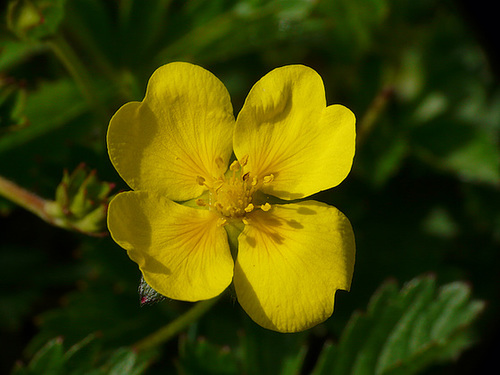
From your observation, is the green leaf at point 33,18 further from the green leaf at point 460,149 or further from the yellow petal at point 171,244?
the green leaf at point 460,149

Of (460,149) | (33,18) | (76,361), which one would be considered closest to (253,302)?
(76,361)

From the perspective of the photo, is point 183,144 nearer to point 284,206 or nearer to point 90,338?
point 284,206

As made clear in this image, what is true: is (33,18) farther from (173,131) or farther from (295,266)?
(295,266)

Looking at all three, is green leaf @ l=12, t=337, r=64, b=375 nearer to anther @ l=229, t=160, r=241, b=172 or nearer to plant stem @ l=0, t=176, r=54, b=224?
plant stem @ l=0, t=176, r=54, b=224

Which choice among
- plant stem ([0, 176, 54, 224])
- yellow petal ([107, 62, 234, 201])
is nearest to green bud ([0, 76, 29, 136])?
plant stem ([0, 176, 54, 224])

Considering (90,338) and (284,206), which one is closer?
(284,206)

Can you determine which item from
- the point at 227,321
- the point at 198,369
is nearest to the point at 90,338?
the point at 198,369

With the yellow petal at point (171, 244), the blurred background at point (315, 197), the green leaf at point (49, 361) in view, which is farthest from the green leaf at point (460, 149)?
the green leaf at point (49, 361)
